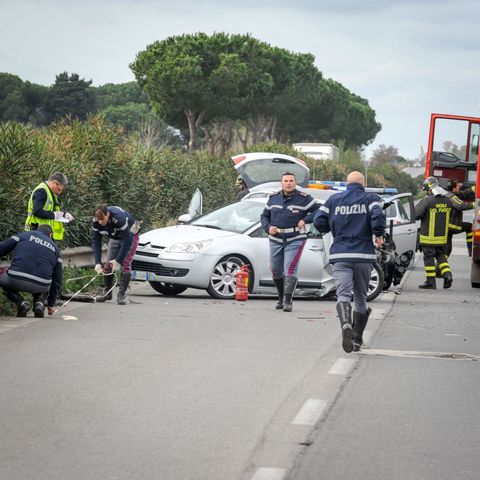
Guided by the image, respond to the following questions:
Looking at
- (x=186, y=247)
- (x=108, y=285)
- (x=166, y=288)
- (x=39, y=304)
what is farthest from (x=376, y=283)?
(x=39, y=304)

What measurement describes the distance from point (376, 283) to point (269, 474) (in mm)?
11671

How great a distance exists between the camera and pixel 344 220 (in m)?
11.8

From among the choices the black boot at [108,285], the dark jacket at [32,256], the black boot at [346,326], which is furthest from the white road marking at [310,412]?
the black boot at [108,285]

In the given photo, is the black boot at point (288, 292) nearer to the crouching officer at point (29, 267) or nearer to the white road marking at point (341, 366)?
the crouching officer at point (29, 267)

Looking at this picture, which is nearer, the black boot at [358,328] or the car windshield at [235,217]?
the black boot at [358,328]

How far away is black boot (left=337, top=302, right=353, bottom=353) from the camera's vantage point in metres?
11.5

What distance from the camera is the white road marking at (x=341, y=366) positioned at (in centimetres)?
1033

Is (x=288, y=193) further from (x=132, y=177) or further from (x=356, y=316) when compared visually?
(x=132, y=177)

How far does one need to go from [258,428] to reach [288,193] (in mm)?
8430

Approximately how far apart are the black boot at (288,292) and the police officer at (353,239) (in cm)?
371

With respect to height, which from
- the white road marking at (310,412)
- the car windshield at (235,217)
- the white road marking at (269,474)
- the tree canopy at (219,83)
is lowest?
the white road marking at (310,412)

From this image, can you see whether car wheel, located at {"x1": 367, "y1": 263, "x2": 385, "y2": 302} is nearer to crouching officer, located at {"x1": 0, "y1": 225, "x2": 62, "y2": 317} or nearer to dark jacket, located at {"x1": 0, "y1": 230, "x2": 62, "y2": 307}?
crouching officer, located at {"x1": 0, "y1": 225, "x2": 62, "y2": 317}

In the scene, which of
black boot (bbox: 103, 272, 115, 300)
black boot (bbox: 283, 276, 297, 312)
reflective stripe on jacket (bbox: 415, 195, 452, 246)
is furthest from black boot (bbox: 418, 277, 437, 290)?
black boot (bbox: 103, 272, 115, 300)

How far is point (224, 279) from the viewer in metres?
17.3
